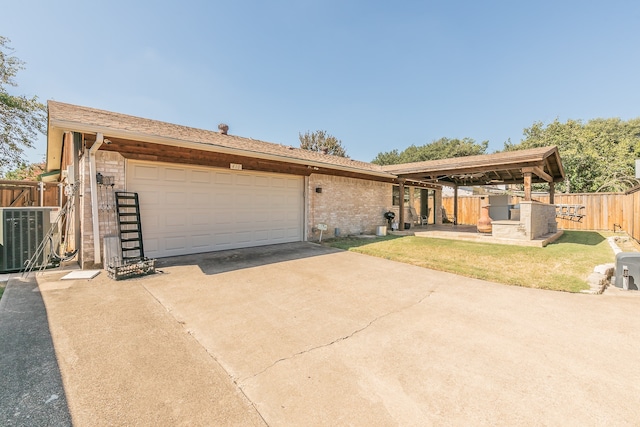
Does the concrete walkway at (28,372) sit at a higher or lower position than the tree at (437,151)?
lower

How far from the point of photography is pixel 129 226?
588 centimetres

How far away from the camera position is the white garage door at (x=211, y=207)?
6316mm

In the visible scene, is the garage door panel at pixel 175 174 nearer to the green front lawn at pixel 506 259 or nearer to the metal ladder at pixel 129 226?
the metal ladder at pixel 129 226

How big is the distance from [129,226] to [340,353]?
19.0ft

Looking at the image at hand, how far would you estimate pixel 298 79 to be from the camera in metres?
14.3

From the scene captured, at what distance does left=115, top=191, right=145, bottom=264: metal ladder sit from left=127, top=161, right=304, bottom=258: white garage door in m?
0.24

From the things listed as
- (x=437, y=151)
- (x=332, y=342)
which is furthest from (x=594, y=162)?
(x=332, y=342)

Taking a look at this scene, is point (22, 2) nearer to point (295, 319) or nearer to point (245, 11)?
point (245, 11)

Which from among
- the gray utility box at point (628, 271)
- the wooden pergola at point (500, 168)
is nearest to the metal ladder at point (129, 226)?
the gray utility box at point (628, 271)

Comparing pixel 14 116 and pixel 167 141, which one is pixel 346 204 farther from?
pixel 14 116

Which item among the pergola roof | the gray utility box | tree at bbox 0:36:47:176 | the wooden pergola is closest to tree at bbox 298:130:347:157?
the wooden pergola

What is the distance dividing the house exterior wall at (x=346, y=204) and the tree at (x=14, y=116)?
618 inches

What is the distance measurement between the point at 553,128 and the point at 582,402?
32813 millimetres

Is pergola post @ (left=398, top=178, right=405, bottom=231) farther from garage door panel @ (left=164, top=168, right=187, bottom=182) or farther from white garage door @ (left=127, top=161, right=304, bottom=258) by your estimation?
garage door panel @ (left=164, top=168, right=187, bottom=182)
